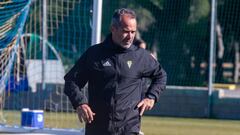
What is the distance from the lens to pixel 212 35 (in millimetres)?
20781

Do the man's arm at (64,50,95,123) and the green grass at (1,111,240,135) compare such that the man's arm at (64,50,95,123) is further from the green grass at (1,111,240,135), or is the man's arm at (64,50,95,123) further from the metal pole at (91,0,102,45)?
the green grass at (1,111,240,135)

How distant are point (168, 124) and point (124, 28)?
40.5 feet

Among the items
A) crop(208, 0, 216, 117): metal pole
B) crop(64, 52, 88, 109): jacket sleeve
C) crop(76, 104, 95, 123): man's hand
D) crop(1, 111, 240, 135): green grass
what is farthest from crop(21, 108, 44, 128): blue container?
crop(76, 104, 95, 123): man's hand

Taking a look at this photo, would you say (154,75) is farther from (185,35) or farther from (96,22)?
(185,35)

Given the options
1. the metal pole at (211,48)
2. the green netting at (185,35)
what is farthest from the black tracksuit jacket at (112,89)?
the green netting at (185,35)

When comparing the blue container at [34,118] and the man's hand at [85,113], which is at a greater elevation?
the man's hand at [85,113]

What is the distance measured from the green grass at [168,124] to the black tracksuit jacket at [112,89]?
7565 millimetres

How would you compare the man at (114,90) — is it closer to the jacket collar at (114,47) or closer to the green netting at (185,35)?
the jacket collar at (114,47)

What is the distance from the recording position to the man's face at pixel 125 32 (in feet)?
20.2

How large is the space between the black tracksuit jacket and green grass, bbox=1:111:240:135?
7.57 meters

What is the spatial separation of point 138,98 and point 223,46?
2082cm

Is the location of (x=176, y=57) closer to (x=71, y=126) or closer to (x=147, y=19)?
(x=147, y=19)

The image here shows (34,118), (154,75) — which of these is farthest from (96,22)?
(154,75)

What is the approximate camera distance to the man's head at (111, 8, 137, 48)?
20.2ft
